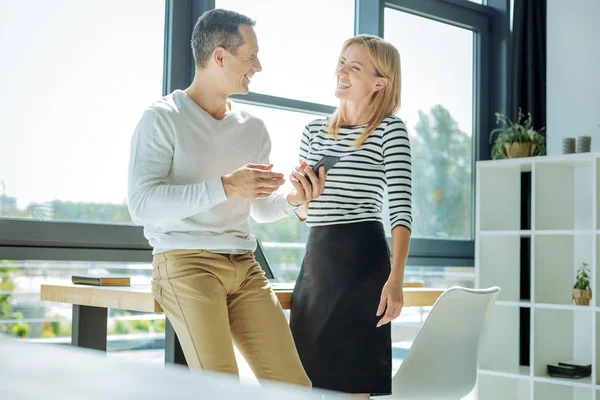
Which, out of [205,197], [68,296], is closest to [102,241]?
[68,296]

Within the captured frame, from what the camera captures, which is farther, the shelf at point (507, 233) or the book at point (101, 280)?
the shelf at point (507, 233)

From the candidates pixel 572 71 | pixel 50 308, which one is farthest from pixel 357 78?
pixel 572 71

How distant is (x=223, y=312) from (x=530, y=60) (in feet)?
10.7

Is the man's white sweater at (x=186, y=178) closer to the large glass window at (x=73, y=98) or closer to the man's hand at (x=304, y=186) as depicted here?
the man's hand at (x=304, y=186)

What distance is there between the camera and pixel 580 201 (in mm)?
4055

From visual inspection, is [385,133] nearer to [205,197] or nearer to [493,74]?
[205,197]

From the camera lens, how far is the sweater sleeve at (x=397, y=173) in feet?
6.91

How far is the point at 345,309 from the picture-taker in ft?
6.92

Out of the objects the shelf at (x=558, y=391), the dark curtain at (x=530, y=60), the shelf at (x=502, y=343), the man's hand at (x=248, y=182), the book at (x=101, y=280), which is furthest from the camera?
the dark curtain at (x=530, y=60)

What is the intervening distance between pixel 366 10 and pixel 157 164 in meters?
2.46

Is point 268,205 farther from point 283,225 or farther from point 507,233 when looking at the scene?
point 507,233

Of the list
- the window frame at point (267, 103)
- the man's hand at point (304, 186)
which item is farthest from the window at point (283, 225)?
the man's hand at point (304, 186)

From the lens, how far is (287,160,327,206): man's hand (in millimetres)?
2027

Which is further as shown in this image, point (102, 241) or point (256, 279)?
point (102, 241)
